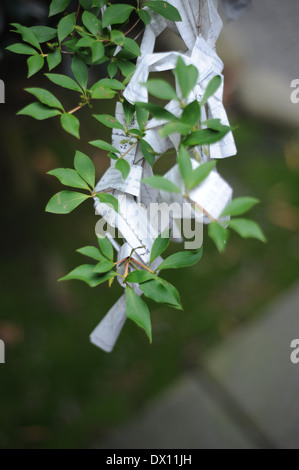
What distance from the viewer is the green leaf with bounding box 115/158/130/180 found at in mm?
606

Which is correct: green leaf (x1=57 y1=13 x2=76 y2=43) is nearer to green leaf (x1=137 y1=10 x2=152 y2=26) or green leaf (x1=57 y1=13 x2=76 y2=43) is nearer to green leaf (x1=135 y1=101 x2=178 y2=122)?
green leaf (x1=137 y1=10 x2=152 y2=26)

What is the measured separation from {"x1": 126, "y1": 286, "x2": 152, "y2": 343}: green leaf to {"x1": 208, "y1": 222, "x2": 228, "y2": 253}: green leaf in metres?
0.14

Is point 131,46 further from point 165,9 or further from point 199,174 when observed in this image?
point 199,174

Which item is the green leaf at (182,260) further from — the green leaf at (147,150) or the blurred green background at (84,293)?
the blurred green background at (84,293)

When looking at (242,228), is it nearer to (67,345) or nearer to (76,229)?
(67,345)

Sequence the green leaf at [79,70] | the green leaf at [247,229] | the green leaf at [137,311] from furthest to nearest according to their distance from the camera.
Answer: the green leaf at [79,70], the green leaf at [137,311], the green leaf at [247,229]

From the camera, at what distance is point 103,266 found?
0.57 meters

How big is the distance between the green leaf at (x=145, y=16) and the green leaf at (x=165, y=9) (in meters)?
0.03

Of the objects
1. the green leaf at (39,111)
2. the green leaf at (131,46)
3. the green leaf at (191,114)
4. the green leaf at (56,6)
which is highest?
the green leaf at (56,6)

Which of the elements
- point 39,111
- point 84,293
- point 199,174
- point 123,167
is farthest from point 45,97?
point 84,293

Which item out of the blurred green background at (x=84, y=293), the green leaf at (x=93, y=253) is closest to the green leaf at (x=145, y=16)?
the green leaf at (x=93, y=253)

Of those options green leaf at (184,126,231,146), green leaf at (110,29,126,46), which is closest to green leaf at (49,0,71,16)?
green leaf at (110,29,126,46)

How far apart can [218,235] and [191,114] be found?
132 mm

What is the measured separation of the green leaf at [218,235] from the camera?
0.45 metres
